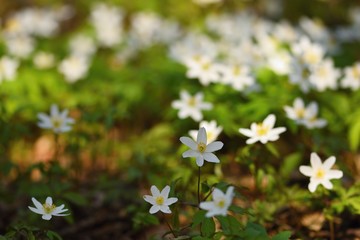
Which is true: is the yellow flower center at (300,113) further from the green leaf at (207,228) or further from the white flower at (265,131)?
the green leaf at (207,228)

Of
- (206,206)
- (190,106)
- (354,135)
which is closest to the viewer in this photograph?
(206,206)

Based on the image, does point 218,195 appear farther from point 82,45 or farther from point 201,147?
point 82,45

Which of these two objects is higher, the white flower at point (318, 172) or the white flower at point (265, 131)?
the white flower at point (265, 131)

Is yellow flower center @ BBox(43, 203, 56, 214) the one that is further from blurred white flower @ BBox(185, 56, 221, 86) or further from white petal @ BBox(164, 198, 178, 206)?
blurred white flower @ BBox(185, 56, 221, 86)

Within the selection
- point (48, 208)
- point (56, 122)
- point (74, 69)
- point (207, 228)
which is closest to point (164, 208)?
point (207, 228)

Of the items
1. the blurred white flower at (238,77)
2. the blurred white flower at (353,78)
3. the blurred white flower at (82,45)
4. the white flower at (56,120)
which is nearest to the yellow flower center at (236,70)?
the blurred white flower at (238,77)

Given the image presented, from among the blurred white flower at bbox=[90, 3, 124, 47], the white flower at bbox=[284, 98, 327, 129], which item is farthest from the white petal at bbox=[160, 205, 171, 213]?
the blurred white flower at bbox=[90, 3, 124, 47]

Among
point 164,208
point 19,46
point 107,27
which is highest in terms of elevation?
point 107,27
